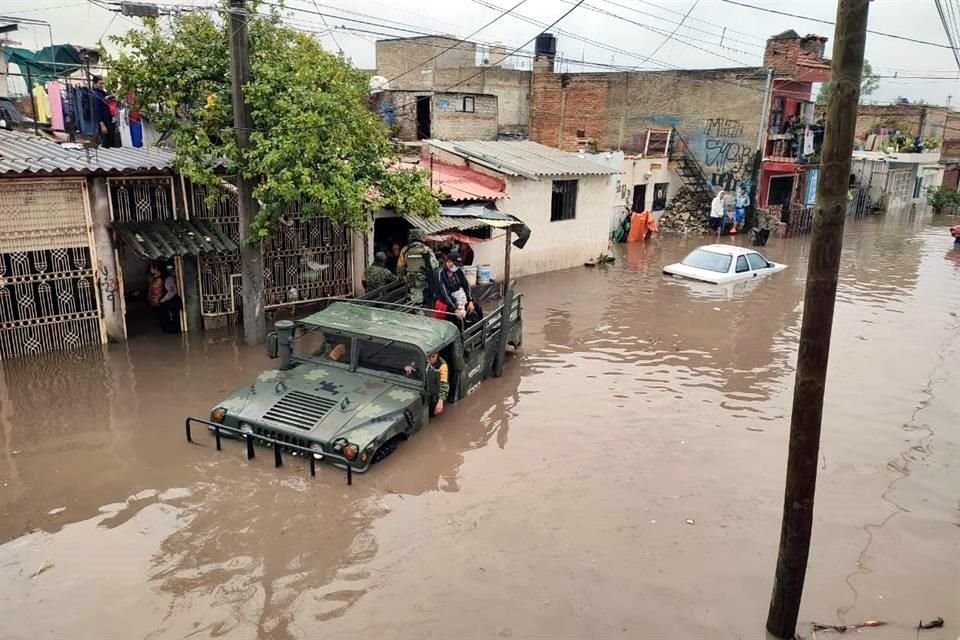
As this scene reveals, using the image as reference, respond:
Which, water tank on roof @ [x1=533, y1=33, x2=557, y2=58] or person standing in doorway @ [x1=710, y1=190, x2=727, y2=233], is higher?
water tank on roof @ [x1=533, y1=33, x2=557, y2=58]

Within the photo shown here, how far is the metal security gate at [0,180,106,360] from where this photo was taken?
10.6m

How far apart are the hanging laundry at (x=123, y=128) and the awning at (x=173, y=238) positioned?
13.2 ft

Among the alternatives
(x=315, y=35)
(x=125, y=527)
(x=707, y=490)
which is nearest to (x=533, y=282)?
(x=315, y=35)

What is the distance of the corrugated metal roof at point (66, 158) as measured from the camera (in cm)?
1034

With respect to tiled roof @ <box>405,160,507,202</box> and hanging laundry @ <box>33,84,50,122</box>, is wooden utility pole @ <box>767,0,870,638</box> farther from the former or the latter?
hanging laundry @ <box>33,84,50,122</box>

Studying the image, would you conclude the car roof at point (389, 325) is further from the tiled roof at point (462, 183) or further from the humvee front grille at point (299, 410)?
the tiled roof at point (462, 183)

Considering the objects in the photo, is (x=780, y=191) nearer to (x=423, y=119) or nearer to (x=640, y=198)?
(x=640, y=198)

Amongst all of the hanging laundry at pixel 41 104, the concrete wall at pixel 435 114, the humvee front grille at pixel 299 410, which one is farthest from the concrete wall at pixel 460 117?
the humvee front grille at pixel 299 410

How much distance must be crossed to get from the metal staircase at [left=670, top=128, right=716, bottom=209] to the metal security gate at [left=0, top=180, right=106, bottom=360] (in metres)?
A: 23.9

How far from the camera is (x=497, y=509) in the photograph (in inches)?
293

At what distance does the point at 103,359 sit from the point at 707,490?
30.8 ft

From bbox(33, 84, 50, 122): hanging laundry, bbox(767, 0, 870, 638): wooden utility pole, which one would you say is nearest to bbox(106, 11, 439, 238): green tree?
bbox(33, 84, 50, 122): hanging laundry

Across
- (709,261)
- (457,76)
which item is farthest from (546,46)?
(709,261)

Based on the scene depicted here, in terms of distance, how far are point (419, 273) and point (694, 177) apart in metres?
20.4
